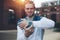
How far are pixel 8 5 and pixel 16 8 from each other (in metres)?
0.09

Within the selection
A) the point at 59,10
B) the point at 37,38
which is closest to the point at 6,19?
the point at 37,38

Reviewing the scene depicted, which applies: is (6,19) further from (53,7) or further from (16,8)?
(53,7)

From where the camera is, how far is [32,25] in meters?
2.00

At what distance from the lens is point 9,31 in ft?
7.29

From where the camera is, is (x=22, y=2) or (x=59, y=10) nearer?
(x=22, y=2)

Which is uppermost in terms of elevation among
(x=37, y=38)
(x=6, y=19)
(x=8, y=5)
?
(x=8, y=5)

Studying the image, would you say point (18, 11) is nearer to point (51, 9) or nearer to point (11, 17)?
point (11, 17)

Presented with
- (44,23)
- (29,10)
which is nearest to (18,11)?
(29,10)

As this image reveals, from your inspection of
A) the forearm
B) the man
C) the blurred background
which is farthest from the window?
the forearm

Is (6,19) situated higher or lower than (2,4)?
lower

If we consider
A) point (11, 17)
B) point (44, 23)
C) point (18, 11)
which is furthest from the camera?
point (11, 17)

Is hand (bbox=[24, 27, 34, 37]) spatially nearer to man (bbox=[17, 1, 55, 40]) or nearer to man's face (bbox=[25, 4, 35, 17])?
man (bbox=[17, 1, 55, 40])

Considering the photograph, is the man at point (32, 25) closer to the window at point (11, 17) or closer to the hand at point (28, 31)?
the hand at point (28, 31)

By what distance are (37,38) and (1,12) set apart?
447 mm
